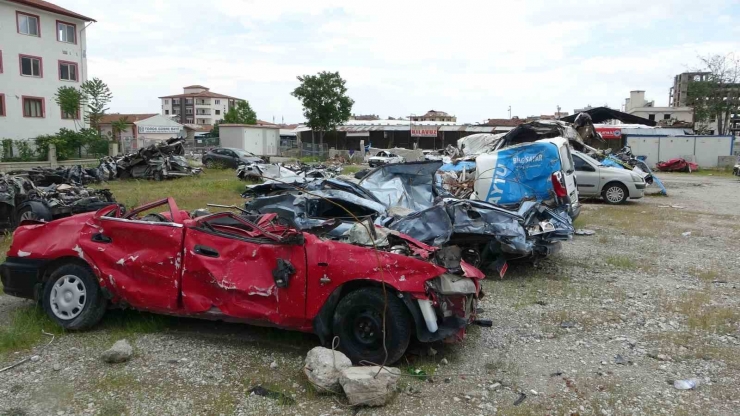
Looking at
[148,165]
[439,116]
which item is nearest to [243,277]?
[148,165]

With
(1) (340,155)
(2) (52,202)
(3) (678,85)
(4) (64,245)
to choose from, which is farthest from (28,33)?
(3) (678,85)

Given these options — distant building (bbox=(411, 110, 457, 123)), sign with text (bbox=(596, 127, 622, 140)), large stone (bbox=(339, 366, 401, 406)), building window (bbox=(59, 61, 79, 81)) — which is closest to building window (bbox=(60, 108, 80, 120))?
building window (bbox=(59, 61, 79, 81))

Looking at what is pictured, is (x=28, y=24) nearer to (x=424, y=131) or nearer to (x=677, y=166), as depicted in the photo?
(x=424, y=131)

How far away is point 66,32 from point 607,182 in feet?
132

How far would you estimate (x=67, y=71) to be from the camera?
40.4m

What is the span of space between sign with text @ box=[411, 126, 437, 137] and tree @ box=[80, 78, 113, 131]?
2650 centimetres

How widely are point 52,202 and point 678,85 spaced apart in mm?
104431

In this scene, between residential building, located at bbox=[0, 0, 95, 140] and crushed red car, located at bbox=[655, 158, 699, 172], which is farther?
residential building, located at bbox=[0, 0, 95, 140]

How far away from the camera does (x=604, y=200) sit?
15.7m

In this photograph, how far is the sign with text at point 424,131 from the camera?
2023 inches

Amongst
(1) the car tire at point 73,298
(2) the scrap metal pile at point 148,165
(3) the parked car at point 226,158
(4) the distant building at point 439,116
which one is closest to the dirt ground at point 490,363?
(1) the car tire at point 73,298

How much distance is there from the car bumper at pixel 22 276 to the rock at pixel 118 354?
1.34m

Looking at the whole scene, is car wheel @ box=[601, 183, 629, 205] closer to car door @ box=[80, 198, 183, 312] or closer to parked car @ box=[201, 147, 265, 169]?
car door @ box=[80, 198, 183, 312]

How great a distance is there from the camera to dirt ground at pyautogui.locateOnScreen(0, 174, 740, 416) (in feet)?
12.8
